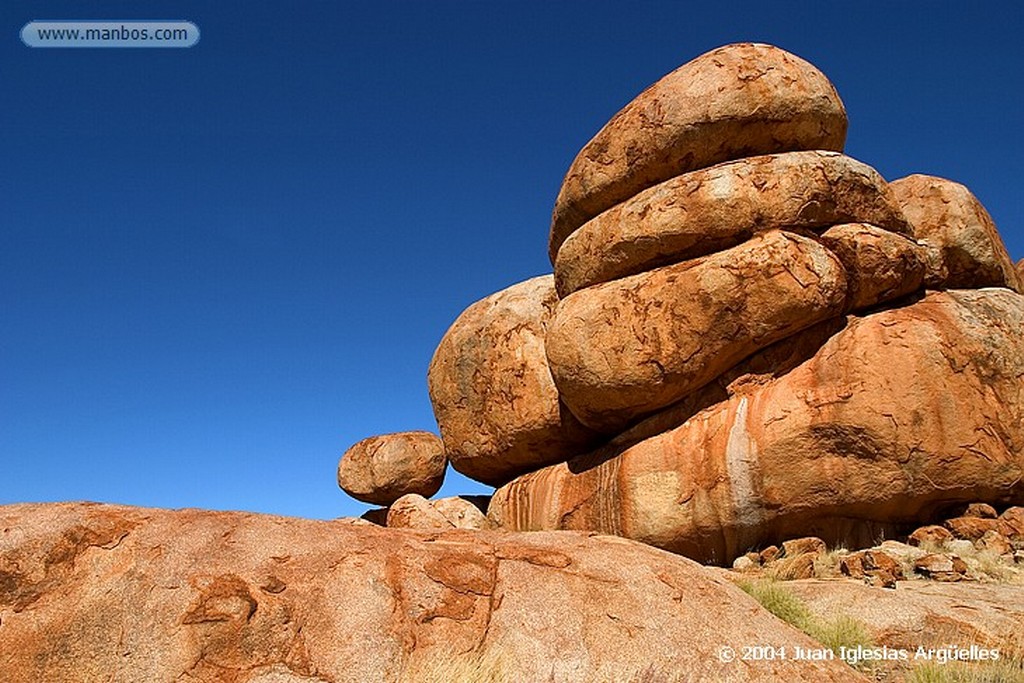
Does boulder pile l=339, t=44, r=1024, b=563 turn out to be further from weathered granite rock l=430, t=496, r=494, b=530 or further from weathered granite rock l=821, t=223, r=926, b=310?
weathered granite rock l=430, t=496, r=494, b=530

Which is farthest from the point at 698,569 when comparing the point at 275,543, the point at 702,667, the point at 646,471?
the point at 646,471

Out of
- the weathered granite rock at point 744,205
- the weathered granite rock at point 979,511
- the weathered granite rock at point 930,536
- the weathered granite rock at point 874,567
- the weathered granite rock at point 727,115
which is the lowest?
the weathered granite rock at point 874,567

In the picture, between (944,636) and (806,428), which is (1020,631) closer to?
(944,636)

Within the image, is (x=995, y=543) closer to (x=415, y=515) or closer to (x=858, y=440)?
(x=858, y=440)

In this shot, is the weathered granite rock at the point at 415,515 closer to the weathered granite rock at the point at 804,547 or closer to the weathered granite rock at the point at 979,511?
the weathered granite rock at the point at 804,547

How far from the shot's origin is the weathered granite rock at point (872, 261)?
44.2ft

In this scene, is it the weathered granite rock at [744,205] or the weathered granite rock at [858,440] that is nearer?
the weathered granite rock at [858,440]

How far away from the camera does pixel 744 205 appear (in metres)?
13.7

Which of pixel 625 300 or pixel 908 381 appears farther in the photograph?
pixel 625 300

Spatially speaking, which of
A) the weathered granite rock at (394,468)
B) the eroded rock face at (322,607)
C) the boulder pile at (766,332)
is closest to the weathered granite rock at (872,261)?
the boulder pile at (766,332)

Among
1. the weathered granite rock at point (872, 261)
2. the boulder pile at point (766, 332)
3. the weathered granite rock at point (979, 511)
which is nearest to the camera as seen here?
the weathered granite rock at point (979, 511)

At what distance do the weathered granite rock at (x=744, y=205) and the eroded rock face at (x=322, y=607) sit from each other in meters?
9.07

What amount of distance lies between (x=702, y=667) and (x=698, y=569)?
4.24 feet

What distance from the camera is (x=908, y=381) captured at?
1234 centimetres
